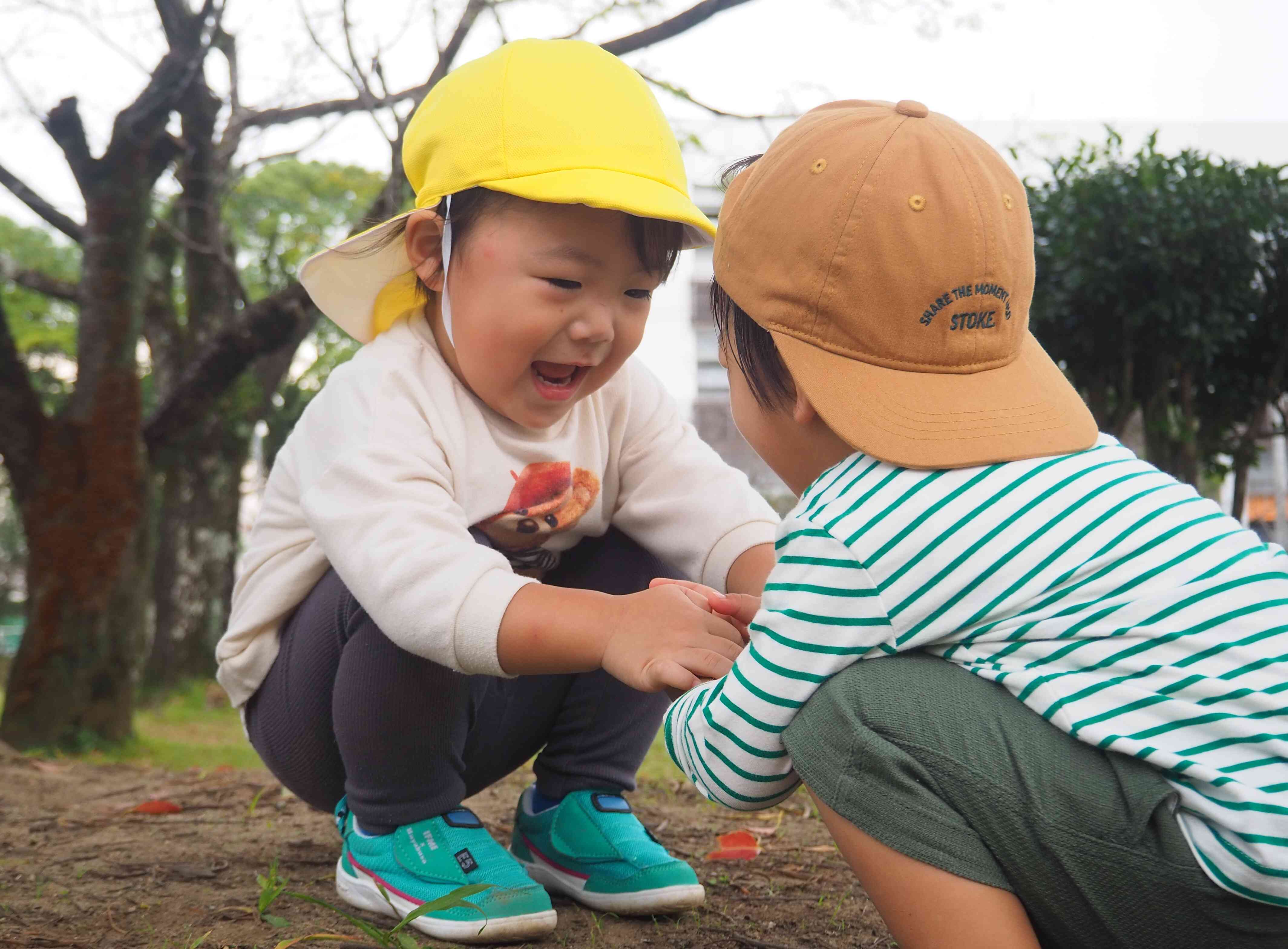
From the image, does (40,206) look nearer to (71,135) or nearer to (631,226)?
(71,135)

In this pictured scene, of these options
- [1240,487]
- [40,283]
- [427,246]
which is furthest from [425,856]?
[1240,487]

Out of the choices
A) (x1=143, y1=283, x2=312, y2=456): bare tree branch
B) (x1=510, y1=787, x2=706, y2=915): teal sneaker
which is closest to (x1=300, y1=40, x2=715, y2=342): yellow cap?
(x1=510, y1=787, x2=706, y2=915): teal sneaker

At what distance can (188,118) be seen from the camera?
567 centimetres

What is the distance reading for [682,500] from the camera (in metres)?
1.90

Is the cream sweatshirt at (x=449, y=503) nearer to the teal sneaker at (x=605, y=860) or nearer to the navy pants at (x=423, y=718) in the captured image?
the navy pants at (x=423, y=718)

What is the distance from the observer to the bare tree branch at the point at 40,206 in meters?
5.14

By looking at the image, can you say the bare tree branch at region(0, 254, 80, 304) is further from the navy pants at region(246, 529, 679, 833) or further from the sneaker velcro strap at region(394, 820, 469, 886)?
the sneaker velcro strap at region(394, 820, 469, 886)

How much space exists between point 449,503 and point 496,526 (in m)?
0.20

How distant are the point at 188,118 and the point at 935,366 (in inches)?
213

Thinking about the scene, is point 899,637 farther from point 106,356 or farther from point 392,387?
point 106,356

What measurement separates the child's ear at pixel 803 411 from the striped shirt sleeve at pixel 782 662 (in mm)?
155

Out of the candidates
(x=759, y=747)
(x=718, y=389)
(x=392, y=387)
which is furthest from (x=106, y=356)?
(x=718, y=389)

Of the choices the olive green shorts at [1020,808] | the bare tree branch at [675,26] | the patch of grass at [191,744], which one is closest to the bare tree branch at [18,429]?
the patch of grass at [191,744]

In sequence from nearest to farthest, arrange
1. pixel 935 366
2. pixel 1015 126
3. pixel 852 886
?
pixel 935 366 → pixel 852 886 → pixel 1015 126
